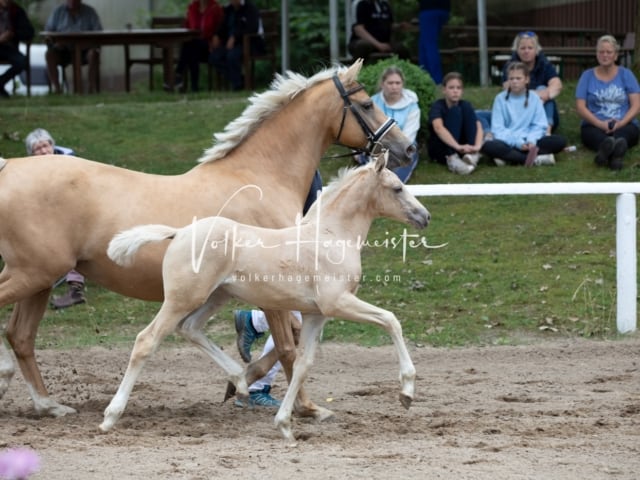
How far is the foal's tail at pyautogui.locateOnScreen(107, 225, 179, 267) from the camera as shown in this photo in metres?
5.45

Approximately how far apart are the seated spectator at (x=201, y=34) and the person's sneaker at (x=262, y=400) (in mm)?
10261

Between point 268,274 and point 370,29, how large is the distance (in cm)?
1005

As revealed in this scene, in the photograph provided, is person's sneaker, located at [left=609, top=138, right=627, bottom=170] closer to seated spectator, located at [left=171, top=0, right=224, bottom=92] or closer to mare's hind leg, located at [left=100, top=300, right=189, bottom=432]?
seated spectator, located at [left=171, top=0, right=224, bottom=92]

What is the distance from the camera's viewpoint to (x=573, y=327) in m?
8.51

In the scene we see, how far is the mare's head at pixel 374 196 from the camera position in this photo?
5.76 meters

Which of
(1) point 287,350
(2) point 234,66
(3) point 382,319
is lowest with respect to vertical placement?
(1) point 287,350

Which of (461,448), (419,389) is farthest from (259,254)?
(419,389)

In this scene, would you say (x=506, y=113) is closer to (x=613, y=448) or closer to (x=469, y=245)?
(x=469, y=245)

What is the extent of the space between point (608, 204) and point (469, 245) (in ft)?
5.84

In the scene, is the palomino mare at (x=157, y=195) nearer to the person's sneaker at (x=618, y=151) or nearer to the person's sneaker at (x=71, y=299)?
the person's sneaker at (x=71, y=299)


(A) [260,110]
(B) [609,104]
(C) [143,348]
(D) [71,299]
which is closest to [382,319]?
(C) [143,348]

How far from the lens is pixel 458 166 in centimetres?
1164

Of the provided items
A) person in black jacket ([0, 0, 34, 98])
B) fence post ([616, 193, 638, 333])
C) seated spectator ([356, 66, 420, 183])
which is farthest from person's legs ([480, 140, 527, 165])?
person in black jacket ([0, 0, 34, 98])

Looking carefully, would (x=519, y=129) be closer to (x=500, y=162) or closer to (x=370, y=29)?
(x=500, y=162)
